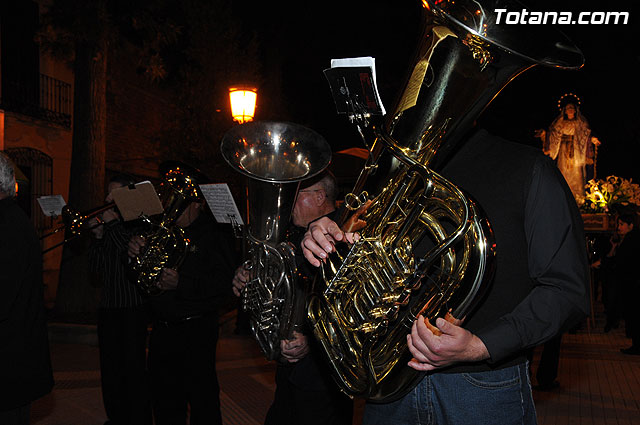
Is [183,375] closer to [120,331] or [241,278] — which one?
[120,331]

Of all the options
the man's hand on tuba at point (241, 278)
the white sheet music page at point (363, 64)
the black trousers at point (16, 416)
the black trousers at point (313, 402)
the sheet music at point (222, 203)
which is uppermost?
the white sheet music page at point (363, 64)

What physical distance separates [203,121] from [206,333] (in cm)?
989

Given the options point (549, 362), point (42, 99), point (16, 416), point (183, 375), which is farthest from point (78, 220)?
point (42, 99)

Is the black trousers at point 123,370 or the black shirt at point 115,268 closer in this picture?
the black trousers at point 123,370

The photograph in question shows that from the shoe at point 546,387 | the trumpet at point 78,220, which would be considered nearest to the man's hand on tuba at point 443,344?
the trumpet at point 78,220

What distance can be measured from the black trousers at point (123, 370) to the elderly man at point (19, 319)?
4.04 ft

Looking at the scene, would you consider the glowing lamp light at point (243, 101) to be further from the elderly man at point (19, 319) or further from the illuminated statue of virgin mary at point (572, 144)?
the illuminated statue of virgin mary at point (572, 144)

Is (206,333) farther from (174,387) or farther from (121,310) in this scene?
(121,310)

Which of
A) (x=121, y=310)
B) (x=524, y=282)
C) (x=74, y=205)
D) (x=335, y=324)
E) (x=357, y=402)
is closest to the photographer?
(x=524, y=282)

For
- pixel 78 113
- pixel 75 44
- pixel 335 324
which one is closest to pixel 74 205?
pixel 78 113

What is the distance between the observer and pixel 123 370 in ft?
13.8

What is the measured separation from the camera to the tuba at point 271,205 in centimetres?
277

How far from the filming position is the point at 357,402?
5852 millimetres

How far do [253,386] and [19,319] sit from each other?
3440mm
